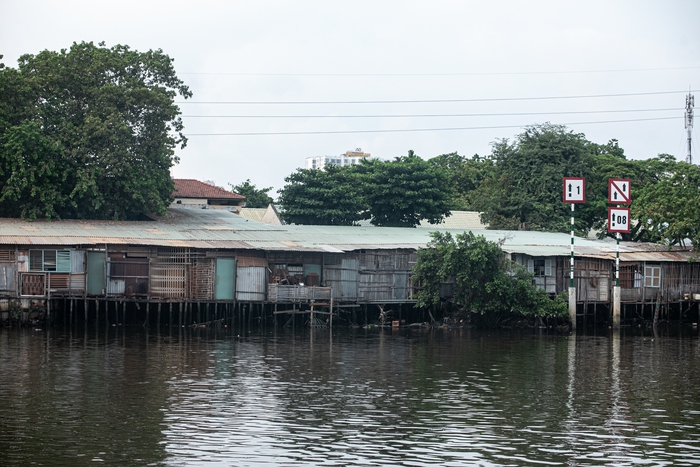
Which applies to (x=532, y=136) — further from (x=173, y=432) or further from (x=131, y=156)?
(x=173, y=432)

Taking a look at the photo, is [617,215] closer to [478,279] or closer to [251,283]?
[478,279]

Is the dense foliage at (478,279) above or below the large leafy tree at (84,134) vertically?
below

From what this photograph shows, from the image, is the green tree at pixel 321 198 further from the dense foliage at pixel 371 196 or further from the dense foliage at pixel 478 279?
the dense foliage at pixel 478 279

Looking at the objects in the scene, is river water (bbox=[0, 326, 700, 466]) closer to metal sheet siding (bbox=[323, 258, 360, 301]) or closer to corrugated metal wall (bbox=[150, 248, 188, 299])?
corrugated metal wall (bbox=[150, 248, 188, 299])

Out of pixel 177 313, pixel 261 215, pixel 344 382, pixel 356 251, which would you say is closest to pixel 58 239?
pixel 177 313

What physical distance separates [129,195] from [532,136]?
83.7 ft

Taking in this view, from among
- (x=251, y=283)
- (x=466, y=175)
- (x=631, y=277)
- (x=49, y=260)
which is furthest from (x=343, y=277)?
(x=466, y=175)

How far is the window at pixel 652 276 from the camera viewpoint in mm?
40875

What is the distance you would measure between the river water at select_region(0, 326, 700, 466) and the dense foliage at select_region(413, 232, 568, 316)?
4539 mm

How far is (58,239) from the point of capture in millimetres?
33000

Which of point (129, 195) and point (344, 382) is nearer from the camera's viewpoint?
point (344, 382)

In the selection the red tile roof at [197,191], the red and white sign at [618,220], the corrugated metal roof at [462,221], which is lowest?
the red and white sign at [618,220]

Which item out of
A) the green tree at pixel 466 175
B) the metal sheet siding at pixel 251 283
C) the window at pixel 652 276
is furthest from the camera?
the green tree at pixel 466 175

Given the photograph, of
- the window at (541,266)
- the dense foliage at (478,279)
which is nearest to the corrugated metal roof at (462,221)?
the window at (541,266)
